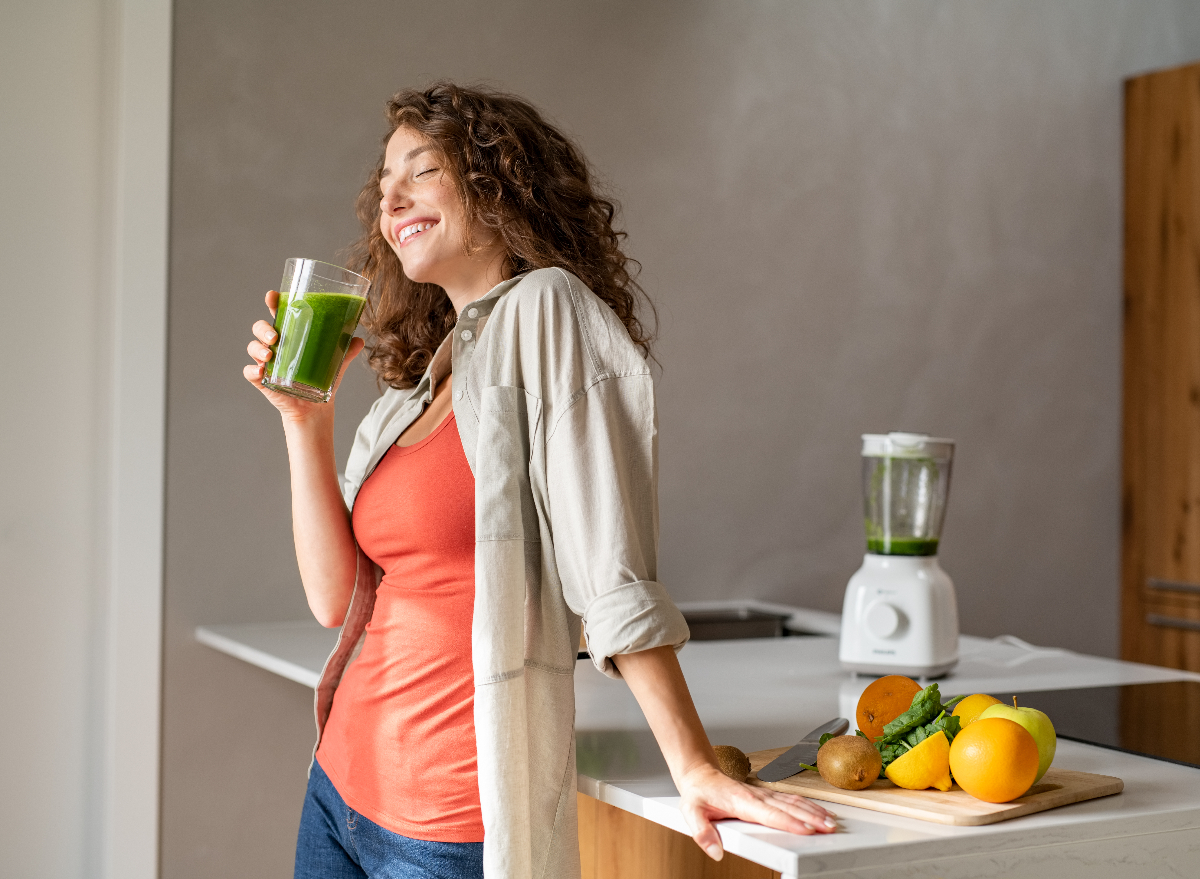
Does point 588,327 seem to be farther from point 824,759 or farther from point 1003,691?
point 1003,691

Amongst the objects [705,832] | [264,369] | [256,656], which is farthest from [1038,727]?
[256,656]

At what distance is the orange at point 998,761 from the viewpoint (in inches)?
36.0

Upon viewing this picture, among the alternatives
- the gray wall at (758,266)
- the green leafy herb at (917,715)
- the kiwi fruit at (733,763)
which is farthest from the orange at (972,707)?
the gray wall at (758,266)

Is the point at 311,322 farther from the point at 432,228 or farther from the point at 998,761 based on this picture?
the point at 998,761

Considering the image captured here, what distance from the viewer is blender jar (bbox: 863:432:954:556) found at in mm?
1735

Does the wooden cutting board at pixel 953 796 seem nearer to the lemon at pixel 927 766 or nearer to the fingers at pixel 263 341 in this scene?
the lemon at pixel 927 766

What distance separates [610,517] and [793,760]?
30 centimetres

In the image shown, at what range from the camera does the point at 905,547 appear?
1.68m

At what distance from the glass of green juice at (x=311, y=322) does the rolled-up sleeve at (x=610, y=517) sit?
262mm

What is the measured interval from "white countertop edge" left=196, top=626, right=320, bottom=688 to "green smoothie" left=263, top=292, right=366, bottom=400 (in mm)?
495

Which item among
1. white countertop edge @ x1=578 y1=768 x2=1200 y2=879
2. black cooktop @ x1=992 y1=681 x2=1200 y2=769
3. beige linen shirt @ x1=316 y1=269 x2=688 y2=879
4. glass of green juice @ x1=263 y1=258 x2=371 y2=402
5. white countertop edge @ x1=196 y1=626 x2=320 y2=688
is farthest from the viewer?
white countertop edge @ x1=196 y1=626 x2=320 y2=688

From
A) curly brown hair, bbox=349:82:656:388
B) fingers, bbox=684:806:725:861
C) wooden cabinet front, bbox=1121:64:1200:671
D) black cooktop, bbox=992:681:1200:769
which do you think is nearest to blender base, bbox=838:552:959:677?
black cooktop, bbox=992:681:1200:769

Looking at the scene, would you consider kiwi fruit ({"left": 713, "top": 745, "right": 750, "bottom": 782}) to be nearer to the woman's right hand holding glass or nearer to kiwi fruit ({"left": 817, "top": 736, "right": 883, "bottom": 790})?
kiwi fruit ({"left": 817, "top": 736, "right": 883, "bottom": 790})

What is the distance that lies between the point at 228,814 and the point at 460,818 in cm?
117
